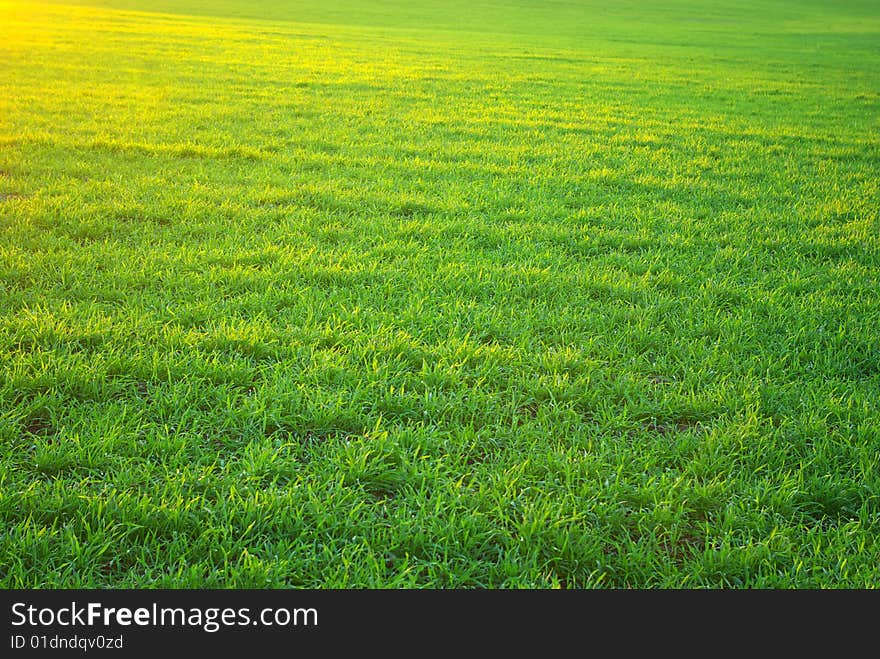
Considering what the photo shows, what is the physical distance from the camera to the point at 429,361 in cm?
385

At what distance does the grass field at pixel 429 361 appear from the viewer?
254cm

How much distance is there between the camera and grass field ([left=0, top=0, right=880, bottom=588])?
8.34 feet

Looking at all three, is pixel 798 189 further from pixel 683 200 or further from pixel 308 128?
pixel 308 128

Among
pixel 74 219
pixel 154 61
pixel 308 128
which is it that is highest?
pixel 154 61

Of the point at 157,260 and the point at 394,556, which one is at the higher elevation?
the point at 157,260

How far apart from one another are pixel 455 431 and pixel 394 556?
85cm

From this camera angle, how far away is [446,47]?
27766 millimetres

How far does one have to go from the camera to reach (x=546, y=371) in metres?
3.79

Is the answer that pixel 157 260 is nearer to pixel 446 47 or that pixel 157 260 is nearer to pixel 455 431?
pixel 455 431

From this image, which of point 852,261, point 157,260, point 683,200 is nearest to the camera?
point 157,260

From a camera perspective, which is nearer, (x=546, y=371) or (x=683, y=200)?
(x=546, y=371)

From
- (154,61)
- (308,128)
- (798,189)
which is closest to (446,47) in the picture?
(154,61)

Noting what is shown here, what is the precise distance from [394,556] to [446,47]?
92.5 ft

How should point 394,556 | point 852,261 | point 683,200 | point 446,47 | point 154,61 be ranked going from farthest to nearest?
point 446,47, point 154,61, point 683,200, point 852,261, point 394,556
